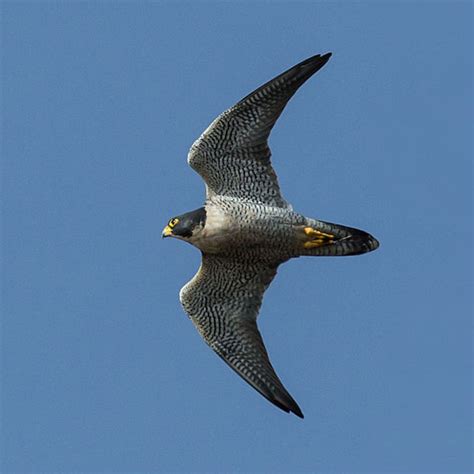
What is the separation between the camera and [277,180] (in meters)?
20.2

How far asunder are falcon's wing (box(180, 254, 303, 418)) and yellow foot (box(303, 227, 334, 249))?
74 centimetres

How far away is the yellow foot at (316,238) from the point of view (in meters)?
19.9

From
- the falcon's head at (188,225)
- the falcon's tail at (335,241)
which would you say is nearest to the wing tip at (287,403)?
the falcon's tail at (335,241)

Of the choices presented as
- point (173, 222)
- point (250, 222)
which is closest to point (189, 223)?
point (173, 222)

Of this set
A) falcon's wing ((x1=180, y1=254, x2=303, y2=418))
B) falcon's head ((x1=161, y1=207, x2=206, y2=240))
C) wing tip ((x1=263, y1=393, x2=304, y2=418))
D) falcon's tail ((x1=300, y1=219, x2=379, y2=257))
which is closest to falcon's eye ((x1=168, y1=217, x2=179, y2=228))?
falcon's head ((x1=161, y1=207, x2=206, y2=240))

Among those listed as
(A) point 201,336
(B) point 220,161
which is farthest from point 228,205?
(A) point 201,336

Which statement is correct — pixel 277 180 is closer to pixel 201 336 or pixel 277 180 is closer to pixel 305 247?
pixel 305 247

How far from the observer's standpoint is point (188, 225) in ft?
64.9

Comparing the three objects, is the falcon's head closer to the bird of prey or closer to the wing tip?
the bird of prey

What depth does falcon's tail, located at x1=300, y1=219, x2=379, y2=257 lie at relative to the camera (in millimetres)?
19906

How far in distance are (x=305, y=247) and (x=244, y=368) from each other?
1762mm

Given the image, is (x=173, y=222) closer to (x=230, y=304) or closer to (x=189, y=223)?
(x=189, y=223)

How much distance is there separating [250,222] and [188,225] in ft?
2.57

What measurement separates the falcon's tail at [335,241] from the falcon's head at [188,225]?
1.33m
